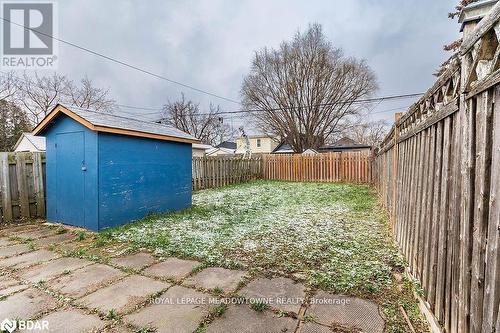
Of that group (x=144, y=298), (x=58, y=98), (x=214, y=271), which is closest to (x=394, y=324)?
(x=214, y=271)

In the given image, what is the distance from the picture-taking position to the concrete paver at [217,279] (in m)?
2.49

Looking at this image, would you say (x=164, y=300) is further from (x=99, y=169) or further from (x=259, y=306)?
(x=99, y=169)

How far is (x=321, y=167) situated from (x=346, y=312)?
11.3 metres

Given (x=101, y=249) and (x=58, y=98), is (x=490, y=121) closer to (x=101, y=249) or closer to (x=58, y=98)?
(x=101, y=249)

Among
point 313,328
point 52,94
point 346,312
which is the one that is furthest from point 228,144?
point 313,328

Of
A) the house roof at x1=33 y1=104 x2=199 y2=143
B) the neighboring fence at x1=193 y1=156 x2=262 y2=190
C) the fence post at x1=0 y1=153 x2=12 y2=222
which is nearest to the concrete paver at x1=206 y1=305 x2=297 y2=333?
the house roof at x1=33 y1=104 x2=199 y2=143

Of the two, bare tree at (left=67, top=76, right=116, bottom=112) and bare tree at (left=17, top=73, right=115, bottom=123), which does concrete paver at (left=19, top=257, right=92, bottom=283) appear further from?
bare tree at (left=67, top=76, right=116, bottom=112)

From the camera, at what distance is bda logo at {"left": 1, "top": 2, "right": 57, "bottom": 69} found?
7086 millimetres

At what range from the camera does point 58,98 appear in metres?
22.0

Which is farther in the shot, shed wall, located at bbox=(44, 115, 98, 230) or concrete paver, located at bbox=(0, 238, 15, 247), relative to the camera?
shed wall, located at bbox=(44, 115, 98, 230)

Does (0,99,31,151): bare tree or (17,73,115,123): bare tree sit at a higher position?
(17,73,115,123): bare tree

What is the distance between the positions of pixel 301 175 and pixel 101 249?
10940 mm

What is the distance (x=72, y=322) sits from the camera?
1962 mm

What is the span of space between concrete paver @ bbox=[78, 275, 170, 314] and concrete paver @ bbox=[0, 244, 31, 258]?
205 centimetres
